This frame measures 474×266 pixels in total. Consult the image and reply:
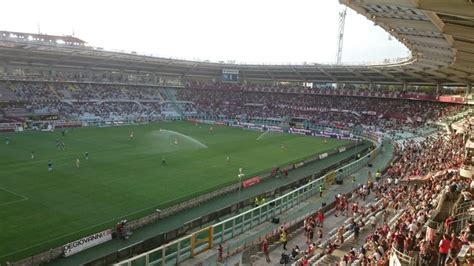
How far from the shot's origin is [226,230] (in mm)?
22188

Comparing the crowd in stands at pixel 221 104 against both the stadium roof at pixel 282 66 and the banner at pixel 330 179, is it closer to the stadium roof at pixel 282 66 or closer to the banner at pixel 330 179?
the stadium roof at pixel 282 66

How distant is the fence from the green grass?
5970 millimetres

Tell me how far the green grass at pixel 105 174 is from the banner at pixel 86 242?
1.25 meters

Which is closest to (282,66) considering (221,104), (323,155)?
(221,104)

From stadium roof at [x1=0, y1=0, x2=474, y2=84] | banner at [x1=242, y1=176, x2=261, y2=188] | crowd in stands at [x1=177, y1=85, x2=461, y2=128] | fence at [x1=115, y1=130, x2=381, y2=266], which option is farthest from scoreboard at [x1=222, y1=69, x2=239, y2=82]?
fence at [x1=115, y1=130, x2=381, y2=266]

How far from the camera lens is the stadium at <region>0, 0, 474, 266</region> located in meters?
18.5

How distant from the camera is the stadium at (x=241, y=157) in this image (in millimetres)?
18484

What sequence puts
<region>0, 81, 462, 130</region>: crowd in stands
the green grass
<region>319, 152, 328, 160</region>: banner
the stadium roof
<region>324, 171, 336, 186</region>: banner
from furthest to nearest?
<region>0, 81, 462, 130</region>: crowd in stands, <region>319, 152, 328, 160</region>: banner, <region>324, 171, 336, 186</region>: banner, the stadium roof, the green grass

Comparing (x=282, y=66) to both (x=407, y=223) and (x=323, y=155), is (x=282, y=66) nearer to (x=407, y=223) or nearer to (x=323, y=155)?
(x=323, y=155)

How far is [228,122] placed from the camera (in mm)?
77562

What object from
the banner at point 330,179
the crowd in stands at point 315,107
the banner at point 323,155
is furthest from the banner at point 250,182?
the crowd in stands at point 315,107

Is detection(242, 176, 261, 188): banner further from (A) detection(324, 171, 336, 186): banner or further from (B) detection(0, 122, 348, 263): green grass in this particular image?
(A) detection(324, 171, 336, 186): banner

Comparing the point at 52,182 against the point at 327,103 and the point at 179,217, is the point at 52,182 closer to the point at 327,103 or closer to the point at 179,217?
the point at 179,217

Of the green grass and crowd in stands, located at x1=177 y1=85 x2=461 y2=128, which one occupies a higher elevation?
crowd in stands, located at x1=177 y1=85 x2=461 y2=128
